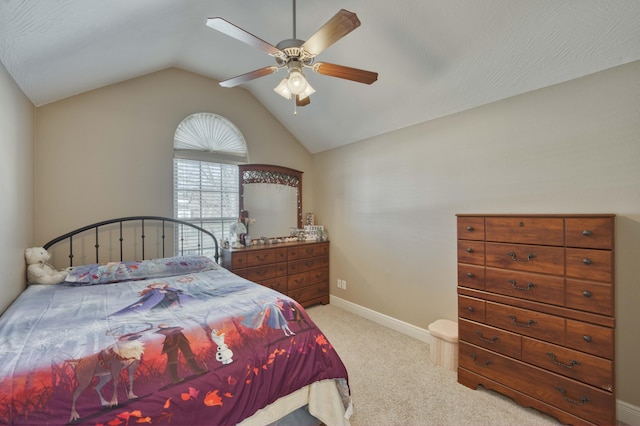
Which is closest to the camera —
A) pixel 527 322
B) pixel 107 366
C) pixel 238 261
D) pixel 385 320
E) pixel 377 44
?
pixel 107 366

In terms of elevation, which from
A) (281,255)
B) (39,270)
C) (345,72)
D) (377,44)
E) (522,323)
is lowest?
(522,323)

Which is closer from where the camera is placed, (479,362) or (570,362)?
(570,362)

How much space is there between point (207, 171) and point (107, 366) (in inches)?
108

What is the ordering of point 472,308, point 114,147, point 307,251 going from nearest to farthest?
point 472,308, point 114,147, point 307,251

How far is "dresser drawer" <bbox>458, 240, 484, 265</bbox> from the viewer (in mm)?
2080

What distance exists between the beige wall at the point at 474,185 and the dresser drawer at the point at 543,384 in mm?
431

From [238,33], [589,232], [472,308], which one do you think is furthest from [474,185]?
[238,33]

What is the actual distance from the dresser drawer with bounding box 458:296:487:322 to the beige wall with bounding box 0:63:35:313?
3.28 meters

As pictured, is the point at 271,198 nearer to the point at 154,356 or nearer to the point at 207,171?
the point at 207,171

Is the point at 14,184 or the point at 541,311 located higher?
the point at 14,184

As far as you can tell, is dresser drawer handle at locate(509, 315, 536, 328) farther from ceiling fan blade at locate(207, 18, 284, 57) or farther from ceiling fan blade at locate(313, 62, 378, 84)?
ceiling fan blade at locate(207, 18, 284, 57)

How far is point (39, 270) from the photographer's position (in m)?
2.20

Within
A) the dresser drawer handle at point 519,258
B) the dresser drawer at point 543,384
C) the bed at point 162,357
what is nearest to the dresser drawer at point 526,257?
the dresser drawer handle at point 519,258

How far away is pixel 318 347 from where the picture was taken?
163 cm
